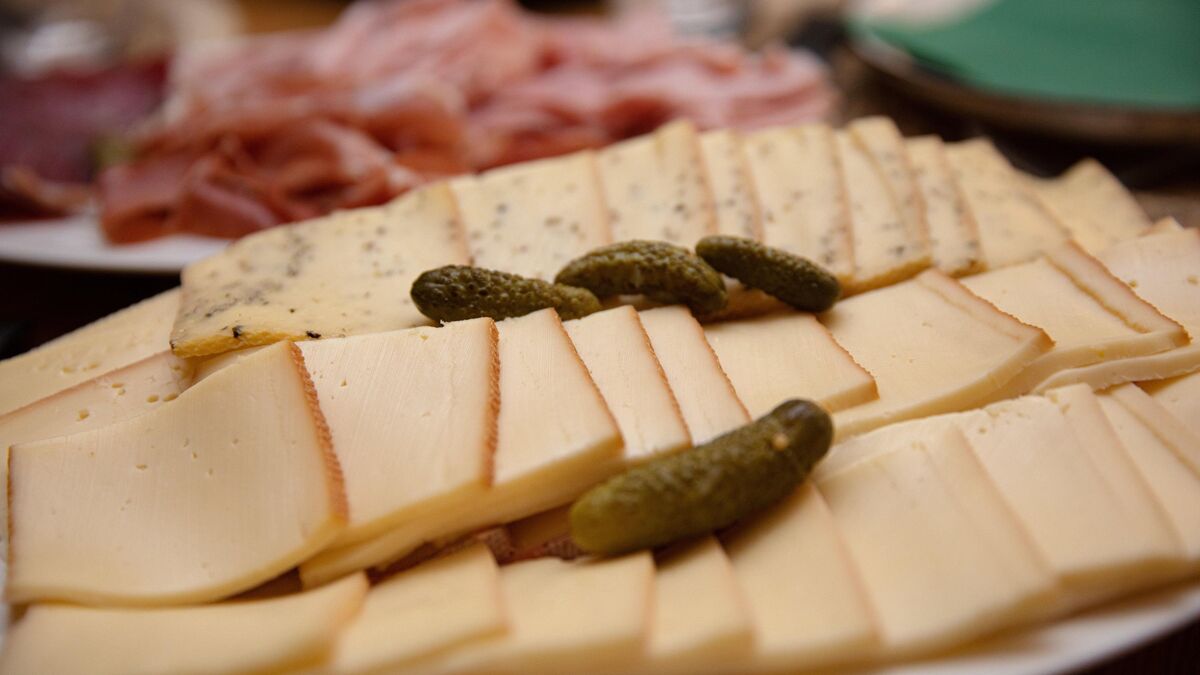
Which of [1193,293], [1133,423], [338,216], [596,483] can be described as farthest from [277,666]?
[1193,293]

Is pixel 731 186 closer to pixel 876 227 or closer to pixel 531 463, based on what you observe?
pixel 876 227

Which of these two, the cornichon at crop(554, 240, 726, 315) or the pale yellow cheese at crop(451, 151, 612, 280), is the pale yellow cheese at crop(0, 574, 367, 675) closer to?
the cornichon at crop(554, 240, 726, 315)

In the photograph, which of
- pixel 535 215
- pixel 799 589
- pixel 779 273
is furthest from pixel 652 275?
pixel 799 589

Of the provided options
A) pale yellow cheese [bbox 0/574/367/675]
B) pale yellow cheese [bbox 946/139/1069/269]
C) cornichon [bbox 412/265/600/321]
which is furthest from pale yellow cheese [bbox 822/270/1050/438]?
pale yellow cheese [bbox 0/574/367/675]

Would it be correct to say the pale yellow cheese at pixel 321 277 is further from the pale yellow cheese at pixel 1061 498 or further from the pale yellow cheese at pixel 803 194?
the pale yellow cheese at pixel 1061 498

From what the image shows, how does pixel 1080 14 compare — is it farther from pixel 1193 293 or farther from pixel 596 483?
pixel 596 483
